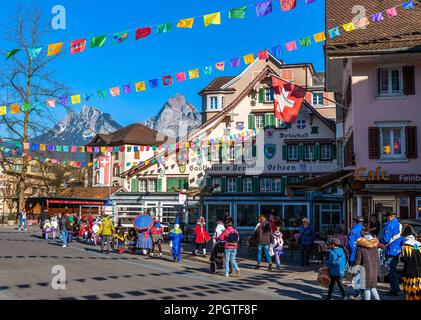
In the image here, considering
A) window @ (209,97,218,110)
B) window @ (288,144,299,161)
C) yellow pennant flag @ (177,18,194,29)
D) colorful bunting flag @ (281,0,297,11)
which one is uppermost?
window @ (209,97,218,110)

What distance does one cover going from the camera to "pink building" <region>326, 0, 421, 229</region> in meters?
21.8

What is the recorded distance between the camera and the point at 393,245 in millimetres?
12992

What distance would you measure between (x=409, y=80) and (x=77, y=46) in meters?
13.8

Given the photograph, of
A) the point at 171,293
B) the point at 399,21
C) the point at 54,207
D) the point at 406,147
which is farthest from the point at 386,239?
the point at 54,207

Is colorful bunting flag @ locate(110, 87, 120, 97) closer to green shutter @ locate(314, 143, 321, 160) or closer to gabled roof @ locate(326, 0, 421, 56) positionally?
gabled roof @ locate(326, 0, 421, 56)

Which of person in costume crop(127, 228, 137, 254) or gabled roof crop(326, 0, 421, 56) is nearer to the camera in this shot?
gabled roof crop(326, 0, 421, 56)

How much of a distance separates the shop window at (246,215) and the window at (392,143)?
16147mm

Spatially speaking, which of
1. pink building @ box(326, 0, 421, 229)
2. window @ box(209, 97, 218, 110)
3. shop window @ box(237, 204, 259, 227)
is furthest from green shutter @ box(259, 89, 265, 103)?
pink building @ box(326, 0, 421, 229)

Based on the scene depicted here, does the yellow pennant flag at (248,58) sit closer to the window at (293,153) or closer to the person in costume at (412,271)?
the person in costume at (412,271)

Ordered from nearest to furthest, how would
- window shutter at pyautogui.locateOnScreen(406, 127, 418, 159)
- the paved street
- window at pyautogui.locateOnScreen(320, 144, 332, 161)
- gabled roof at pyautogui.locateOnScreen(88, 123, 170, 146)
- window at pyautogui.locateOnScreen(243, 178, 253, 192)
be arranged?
the paved street → window shutter at pyautogui.locateOnScreen(406, 127, 418, 159) → window at pyautogui.locateOnScreen(320, 144, 332, 161) → window at pyautogui.locateOnScreen(243, 178, 253, 192) → gabled roof at pyautogui.locateOnScreen(88, 123, 170, 146)

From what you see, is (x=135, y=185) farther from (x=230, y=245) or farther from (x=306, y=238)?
(x=230, y=245)

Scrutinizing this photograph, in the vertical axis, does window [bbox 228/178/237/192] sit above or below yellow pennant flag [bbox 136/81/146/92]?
below

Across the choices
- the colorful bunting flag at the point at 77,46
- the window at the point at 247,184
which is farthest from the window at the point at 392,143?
the window at the point at 247,184

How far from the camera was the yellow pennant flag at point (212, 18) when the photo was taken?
16.0m
